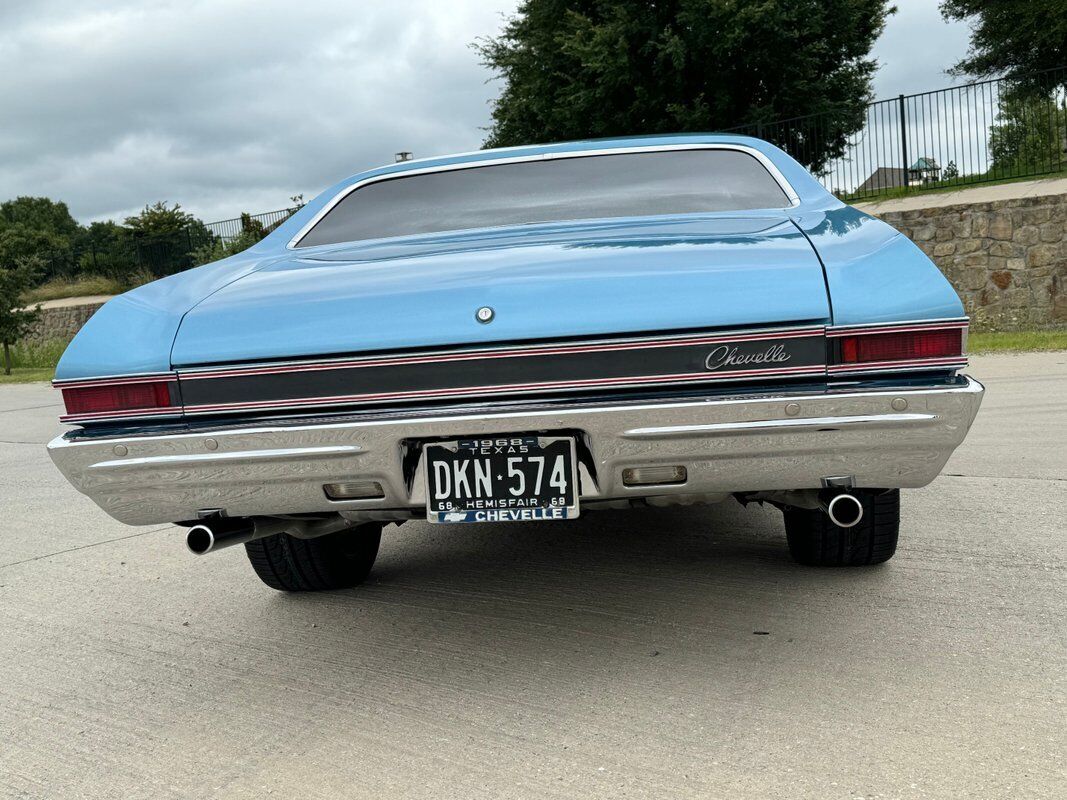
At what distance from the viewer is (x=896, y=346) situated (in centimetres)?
242

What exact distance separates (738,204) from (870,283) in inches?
38.9

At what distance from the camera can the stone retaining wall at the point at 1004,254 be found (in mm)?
12648

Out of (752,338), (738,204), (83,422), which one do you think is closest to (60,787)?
(83,422)

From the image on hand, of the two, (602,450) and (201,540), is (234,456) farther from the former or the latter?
(602,450)

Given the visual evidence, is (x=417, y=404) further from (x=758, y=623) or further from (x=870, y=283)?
(x=758, y=623)

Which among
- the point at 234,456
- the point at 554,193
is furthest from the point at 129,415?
the point at 554,193

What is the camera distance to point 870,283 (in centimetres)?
245

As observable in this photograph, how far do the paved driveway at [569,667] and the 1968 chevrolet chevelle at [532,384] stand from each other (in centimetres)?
48

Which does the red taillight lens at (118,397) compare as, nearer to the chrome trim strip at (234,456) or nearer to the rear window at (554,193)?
the chrome trim strip at (234,456)

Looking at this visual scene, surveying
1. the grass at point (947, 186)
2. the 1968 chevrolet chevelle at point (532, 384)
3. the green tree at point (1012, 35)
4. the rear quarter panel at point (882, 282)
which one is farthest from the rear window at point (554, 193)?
the green tree at point (1012, 35)

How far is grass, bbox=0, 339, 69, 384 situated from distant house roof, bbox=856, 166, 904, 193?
592 inches

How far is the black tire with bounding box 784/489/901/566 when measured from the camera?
333 cm

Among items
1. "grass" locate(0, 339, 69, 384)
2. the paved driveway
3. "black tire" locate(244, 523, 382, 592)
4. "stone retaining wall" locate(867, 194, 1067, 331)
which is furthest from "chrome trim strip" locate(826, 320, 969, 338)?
"grass" locate(0, 339, 69, 384)

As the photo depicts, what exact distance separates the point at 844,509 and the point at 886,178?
46.0 ft
